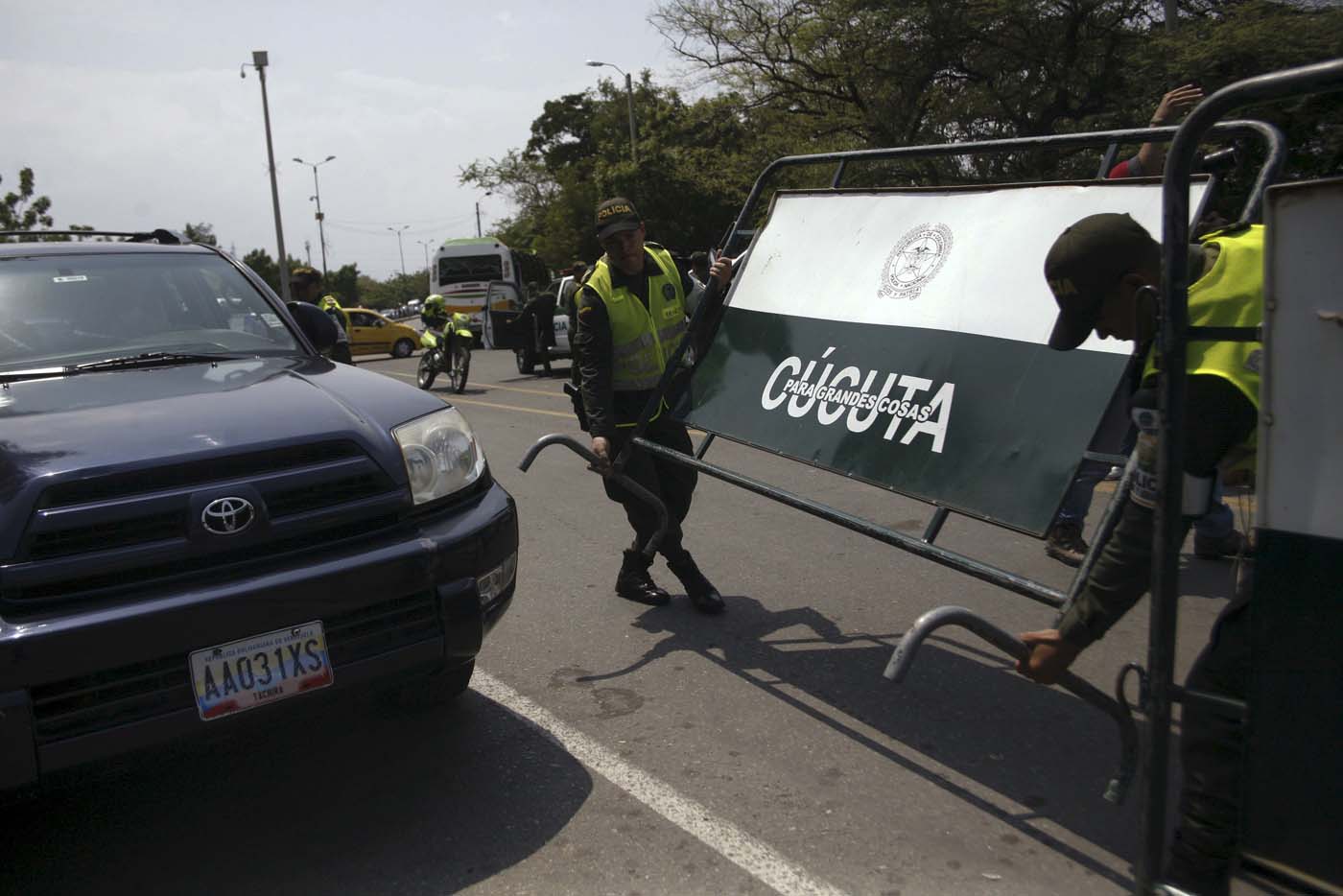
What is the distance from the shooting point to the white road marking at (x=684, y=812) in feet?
9.00

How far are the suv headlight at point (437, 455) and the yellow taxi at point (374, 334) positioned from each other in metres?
26.7

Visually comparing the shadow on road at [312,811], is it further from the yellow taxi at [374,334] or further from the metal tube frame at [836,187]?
the yellow taxi at [374,334]

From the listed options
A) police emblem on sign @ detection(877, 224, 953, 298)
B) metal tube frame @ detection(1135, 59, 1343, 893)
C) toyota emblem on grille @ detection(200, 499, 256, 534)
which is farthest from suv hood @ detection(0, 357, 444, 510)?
metal tube frame @ detection(1135, 59, 1343, 893)

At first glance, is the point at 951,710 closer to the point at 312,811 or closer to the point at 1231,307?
the point at 1231,307

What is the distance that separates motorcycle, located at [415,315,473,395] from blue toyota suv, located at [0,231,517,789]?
1265 centimetres

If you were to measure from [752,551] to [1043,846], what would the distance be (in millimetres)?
3124

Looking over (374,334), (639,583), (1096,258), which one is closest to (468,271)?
(374,334)

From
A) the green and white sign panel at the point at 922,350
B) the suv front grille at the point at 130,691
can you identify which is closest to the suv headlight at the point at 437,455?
the suv front grille at the point at 130,691

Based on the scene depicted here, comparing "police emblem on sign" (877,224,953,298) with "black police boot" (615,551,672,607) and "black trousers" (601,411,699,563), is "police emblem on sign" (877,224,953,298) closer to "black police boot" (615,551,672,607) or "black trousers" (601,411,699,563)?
"black trousers" (601,411,699,563)

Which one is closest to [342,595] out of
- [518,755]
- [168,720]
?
[168,720]

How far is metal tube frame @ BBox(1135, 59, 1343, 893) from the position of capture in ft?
6.55

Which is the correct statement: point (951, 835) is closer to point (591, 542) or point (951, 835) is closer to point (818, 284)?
point (818, 284)

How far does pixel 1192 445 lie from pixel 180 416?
8.37 feet

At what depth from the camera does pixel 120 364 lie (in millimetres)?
3572
